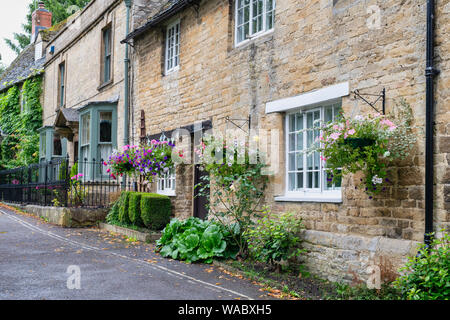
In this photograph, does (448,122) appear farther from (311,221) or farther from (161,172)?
(161,172)

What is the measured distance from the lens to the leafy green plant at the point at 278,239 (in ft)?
25.0

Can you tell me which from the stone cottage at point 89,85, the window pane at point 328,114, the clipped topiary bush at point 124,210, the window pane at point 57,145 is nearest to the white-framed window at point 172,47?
the stone cottage at point 89,85

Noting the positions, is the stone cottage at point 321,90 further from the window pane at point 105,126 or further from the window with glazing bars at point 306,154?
the window pane at point 105,126

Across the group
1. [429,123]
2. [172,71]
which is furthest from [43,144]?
[429,123]

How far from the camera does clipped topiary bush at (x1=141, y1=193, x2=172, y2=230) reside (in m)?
11.2

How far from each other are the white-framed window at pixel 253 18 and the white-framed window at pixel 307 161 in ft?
6.51

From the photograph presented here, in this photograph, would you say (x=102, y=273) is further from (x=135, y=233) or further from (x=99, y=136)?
(x=99, y=136)

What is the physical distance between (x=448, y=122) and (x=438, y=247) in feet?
A: 4.88

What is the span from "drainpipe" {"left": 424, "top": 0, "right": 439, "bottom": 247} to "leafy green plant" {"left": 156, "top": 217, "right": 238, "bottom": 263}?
12.2 ft

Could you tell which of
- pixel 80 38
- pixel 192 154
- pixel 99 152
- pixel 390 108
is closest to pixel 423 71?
pixel 390 108

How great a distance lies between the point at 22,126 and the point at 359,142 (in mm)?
20866

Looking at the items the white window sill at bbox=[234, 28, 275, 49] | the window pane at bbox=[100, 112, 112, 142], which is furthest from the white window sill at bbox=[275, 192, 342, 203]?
the window pane at bbox=[100, 112, 112, 142]

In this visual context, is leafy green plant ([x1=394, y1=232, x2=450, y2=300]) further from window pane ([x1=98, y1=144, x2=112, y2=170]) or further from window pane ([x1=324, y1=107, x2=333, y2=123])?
window pane ([x1=98, y1=144, x2=112, y2=170])
